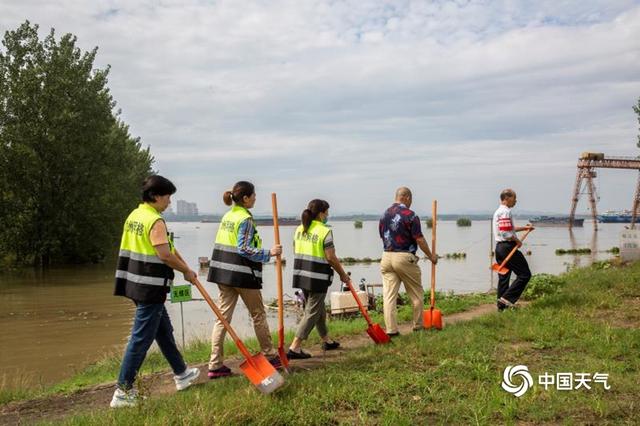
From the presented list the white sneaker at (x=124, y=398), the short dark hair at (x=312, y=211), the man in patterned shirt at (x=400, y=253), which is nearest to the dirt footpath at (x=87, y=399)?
the white sneaker at (x=124, y=398)

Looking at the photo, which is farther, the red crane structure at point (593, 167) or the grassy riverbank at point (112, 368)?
the red crane structure at point (593, 167)

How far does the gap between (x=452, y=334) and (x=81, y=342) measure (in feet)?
30.8

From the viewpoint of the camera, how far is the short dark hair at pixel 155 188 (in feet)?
17.0

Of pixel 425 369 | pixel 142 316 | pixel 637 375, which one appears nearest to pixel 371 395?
pixel 425 369

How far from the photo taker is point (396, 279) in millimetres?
7707

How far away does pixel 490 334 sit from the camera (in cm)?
709

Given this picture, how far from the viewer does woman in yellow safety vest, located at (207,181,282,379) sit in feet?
19.0

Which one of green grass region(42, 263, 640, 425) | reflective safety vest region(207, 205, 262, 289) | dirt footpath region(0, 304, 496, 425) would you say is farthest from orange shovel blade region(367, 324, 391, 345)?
reflective safety vest region(207, 205, 262, 289)

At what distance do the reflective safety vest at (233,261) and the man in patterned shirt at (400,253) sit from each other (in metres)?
2.37

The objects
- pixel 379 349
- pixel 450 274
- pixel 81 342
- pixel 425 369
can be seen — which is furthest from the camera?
pixel 450 274

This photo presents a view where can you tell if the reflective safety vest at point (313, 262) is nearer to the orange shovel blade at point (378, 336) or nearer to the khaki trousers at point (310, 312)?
the khaki trousers at point (310, 312)

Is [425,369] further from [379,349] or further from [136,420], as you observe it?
[136,420]

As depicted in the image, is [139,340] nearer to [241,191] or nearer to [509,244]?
[241,191]

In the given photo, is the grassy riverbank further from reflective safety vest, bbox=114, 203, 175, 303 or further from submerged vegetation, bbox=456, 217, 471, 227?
submerged vegetation, bbox=456, 217, 471, 227
